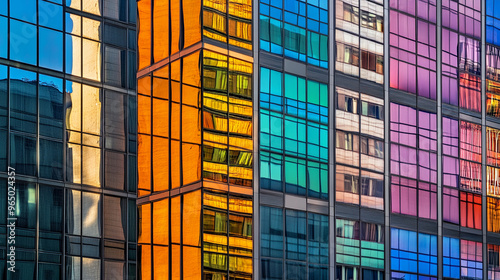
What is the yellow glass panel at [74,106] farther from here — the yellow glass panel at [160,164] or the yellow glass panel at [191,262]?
the yellow glass panel at [191,262]

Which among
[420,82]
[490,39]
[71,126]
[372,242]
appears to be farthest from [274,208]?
[490,39]

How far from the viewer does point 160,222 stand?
148ft

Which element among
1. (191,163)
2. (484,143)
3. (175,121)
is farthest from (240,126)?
(484,143)

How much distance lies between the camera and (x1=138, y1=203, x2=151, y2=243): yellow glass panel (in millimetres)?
45781

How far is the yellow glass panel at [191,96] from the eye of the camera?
4425 cm

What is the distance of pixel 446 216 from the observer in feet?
176

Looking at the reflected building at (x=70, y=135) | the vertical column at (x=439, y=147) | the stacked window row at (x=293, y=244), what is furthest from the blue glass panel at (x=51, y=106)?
the vertical column at (x=439, y=147)

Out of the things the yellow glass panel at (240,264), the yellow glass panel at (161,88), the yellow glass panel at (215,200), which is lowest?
the yellow glass panel at (240,264)

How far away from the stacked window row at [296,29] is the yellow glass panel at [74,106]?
922cm

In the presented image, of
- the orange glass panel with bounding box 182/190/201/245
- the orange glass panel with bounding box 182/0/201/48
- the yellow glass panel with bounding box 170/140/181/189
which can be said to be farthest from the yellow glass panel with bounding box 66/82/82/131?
the orange glass panel with bounding box 182/190/201/245

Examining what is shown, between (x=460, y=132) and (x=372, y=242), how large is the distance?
1011 cm

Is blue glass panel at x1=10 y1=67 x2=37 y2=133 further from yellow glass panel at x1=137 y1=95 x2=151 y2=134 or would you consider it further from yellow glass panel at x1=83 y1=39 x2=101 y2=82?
yellow glass panel at x1=137 y1=95 x2=151 y2=134

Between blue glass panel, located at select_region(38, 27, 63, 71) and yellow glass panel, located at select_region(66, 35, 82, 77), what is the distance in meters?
0.42

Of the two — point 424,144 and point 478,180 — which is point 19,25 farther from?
point 478,180
